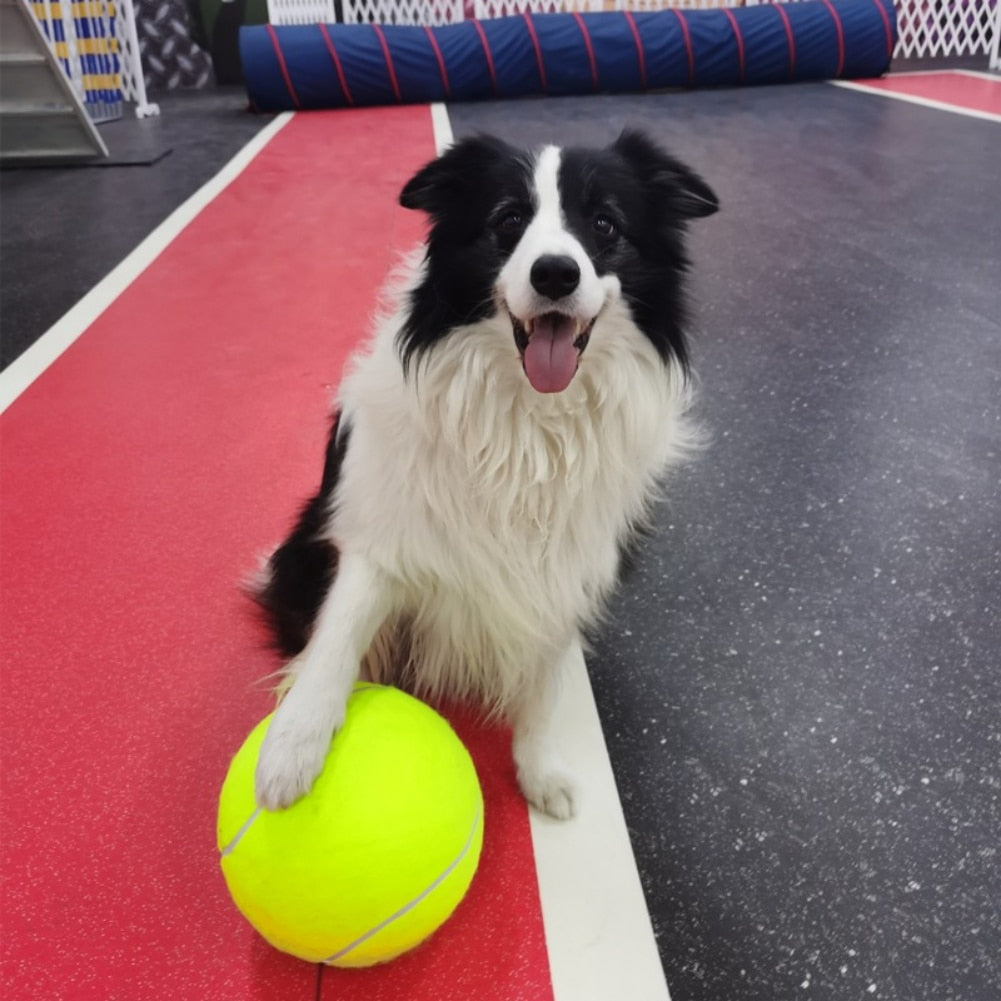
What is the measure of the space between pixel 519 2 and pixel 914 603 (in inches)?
426

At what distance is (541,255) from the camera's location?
148cm

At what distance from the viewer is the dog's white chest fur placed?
1.58 metres

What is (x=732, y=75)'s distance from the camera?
30.2 feet

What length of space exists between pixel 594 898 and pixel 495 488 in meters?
0.71

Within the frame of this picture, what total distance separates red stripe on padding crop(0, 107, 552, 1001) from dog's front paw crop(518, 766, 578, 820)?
38 millimetres

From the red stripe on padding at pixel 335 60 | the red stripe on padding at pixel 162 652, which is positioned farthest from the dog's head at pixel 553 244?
the red stripe on padding at pixel 335 60

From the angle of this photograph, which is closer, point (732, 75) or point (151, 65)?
point (732, 75)

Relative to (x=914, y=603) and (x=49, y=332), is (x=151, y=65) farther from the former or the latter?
(x=914, y=603)

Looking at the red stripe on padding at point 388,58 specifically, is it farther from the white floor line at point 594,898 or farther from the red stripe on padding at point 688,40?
the white floor line at point 594,898

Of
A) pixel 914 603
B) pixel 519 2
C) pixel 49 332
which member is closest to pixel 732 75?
pixel 519 2

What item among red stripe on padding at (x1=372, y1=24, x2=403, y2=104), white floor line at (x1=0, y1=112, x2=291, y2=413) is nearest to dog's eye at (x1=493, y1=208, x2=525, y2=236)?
white floor line at (x1=0, y1=112, x2=291, y2=413)

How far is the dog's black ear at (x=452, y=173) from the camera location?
66.6 inches

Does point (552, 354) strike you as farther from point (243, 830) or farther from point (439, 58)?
point (439, 58)

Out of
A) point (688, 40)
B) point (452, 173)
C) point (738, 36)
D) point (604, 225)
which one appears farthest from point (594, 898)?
→ point (738, 36)
